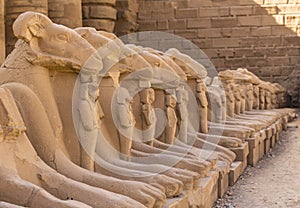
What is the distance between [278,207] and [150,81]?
69.7 inches

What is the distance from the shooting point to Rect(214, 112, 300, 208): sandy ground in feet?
18.1

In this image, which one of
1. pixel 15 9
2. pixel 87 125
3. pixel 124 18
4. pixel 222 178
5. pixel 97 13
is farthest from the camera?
pixel 124 18

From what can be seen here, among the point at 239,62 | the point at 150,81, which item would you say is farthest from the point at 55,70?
the point at 239,62

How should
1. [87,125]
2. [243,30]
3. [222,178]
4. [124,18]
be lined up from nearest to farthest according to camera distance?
1. [87,125]
2. [222,178]
3. [124,18]
4. [243,30]

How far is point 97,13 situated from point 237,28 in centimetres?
465

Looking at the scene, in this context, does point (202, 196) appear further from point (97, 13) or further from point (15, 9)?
point (97, 13)

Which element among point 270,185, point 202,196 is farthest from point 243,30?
point 202,196

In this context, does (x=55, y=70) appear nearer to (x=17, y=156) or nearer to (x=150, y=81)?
(x=17, y=156)

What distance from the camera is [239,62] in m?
15.7

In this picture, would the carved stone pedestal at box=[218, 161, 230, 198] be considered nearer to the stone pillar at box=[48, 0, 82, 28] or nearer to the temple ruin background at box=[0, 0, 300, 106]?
the stone pillar at box=[48, 0, 82, 28]

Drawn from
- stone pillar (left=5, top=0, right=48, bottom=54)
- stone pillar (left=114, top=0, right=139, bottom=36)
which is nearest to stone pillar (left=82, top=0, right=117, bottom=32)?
stone pillar (left=114, top=0, right=139, bottom=36)

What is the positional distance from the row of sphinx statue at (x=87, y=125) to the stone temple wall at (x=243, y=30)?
10.6m

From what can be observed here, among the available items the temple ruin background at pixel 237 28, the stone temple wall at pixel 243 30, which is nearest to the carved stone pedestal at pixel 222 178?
the temple ruin background at pixel 237 28

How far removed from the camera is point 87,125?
3.70m
